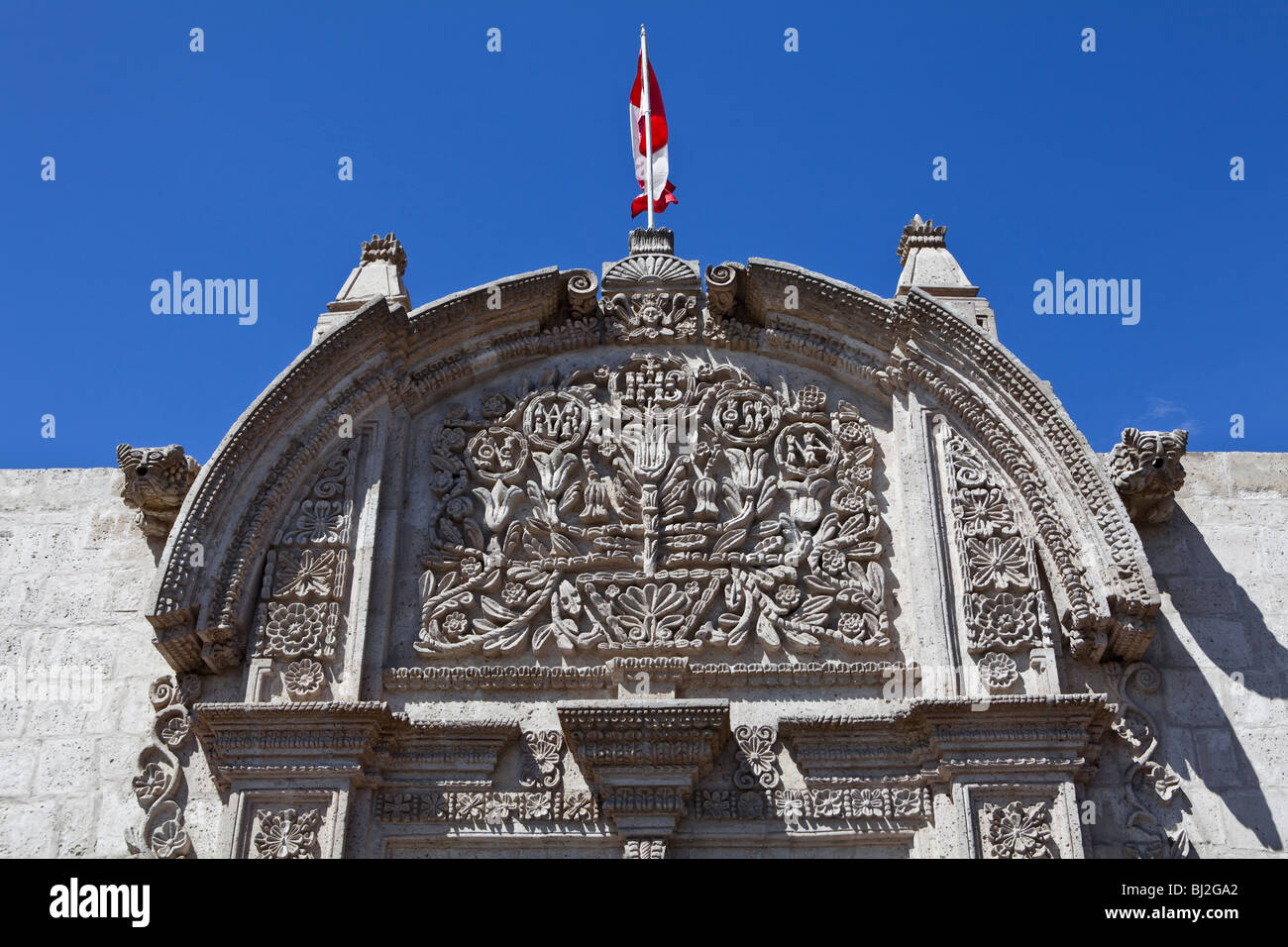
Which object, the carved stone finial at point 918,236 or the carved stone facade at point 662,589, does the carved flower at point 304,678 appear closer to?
the carved stone facade at point 662,589

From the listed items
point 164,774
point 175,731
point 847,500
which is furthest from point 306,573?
point 847,500

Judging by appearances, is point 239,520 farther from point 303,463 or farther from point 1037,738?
point 1037,738

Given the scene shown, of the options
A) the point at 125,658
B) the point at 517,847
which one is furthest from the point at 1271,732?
the point at 125,658

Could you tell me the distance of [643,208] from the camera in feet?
30.3

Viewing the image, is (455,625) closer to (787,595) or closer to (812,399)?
Answer: (787,595)

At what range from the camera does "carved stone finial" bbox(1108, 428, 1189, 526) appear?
7508mm

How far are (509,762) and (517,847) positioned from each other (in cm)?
42

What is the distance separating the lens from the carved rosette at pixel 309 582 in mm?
7266

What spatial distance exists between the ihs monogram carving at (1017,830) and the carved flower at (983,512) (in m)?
1.47

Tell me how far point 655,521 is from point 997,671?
1.89 meters

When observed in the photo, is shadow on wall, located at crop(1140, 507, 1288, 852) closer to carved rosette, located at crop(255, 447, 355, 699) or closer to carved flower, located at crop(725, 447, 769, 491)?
carved flower, located at crop(725, 447, 769, 491)

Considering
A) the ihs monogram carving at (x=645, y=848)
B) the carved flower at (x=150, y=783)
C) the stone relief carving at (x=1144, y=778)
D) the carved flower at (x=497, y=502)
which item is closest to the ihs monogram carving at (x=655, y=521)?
the carved flower at (x=497, y=502)
